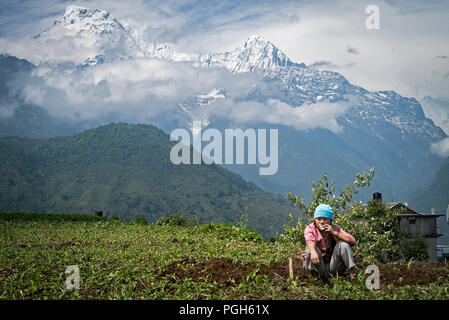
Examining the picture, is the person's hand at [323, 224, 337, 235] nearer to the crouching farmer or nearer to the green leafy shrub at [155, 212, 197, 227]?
the crouching farmer

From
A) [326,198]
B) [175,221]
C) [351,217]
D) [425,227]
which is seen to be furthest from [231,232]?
[425,227]

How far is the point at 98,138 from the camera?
199 meters

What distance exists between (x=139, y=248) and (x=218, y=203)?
149 m

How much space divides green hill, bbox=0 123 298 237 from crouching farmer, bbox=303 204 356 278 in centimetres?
12249

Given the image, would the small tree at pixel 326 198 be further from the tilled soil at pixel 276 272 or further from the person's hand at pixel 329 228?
the person's hand at pixel 329 228

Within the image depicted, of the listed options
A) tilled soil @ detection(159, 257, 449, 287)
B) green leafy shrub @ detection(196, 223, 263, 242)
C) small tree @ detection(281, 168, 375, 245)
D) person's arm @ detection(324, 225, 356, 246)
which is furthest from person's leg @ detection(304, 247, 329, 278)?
green leafy shrub @ detection(196, 223, 263, 242)

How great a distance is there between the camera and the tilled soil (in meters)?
7.08

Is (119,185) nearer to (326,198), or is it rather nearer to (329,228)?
(326,198)

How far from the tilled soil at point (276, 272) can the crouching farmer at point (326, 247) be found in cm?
23

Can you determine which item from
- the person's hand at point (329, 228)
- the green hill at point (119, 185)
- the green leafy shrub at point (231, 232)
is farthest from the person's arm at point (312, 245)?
the green hill at point (119, 185)

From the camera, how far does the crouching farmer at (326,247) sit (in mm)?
6691
